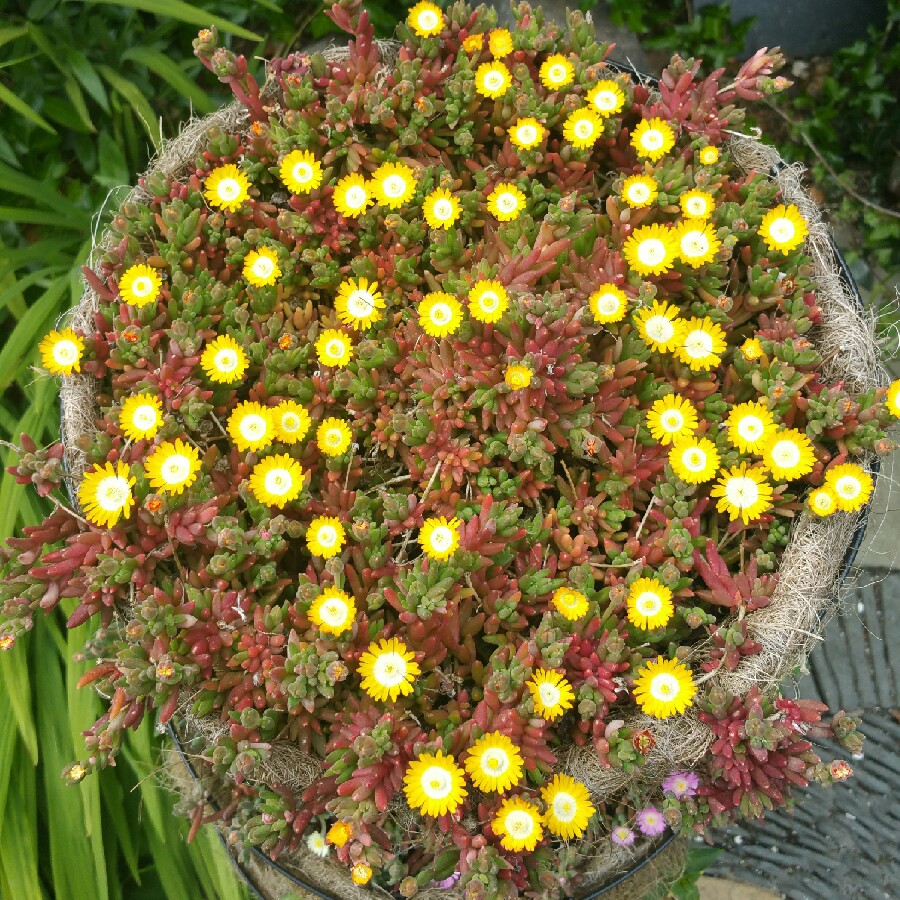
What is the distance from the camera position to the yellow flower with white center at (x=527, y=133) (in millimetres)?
1802

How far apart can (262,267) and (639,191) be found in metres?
0.81

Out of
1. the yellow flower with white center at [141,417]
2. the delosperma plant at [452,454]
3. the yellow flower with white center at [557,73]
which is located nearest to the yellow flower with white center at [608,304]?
the delosperma plant at [452,454]

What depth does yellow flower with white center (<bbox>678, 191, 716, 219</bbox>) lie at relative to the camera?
174cm

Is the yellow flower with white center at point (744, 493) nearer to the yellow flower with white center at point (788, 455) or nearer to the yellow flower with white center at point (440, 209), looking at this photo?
the yellow flower with white center at point (788, 455)

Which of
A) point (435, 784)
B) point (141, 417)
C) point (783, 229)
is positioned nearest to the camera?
point (435, 784)

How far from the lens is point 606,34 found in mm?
2742

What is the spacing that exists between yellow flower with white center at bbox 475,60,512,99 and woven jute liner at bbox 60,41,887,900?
0.75ft

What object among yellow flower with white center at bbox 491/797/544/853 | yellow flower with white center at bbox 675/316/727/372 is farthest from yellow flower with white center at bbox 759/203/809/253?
yellow flower with white center at bbox 491/797/544/853

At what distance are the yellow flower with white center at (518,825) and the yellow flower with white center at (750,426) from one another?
2.56 feet

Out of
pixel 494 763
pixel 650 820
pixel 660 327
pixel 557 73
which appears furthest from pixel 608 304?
pixel 650 820

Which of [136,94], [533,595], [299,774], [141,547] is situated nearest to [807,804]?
[533,595]

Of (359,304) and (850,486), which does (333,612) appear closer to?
(359,304)

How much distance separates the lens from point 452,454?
167cm

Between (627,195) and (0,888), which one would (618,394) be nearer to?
(627,195)
